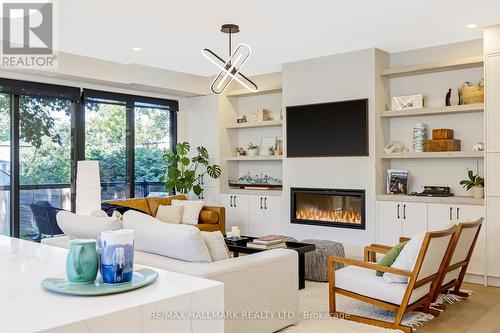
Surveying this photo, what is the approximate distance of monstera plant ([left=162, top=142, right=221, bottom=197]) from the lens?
7637 millimetres

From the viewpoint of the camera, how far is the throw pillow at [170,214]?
675cm

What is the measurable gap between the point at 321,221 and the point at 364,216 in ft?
2.24

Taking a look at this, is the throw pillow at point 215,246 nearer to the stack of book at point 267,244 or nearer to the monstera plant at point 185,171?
the stack of book at point 267,244

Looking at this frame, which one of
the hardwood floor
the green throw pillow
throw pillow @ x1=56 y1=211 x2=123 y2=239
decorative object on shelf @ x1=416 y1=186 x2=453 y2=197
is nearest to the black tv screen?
decorative object on shelf @ x1=416 y1=186 x2=453 y2=197

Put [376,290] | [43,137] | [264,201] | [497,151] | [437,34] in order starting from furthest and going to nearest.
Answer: [264,201] → [43,137] → [437,34] → [497,151] → [376,290]

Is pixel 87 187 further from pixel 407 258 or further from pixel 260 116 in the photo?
pixel 260 116

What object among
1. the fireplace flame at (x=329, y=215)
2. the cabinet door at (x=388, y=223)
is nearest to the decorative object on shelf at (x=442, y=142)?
the cabinet door at (x=388, y=223)

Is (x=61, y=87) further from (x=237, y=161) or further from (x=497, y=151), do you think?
(x=497, y=151)

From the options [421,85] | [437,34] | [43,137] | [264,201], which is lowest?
[264,201]

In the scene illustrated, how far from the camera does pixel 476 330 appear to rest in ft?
11.5

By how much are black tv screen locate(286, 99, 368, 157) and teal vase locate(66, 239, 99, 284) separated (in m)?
4.92

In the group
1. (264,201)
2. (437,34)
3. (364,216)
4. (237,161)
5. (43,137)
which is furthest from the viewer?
(237,161)

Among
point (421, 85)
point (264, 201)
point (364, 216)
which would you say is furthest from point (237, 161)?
point (421, 85)

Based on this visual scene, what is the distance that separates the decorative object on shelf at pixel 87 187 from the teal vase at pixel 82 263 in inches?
96.3
